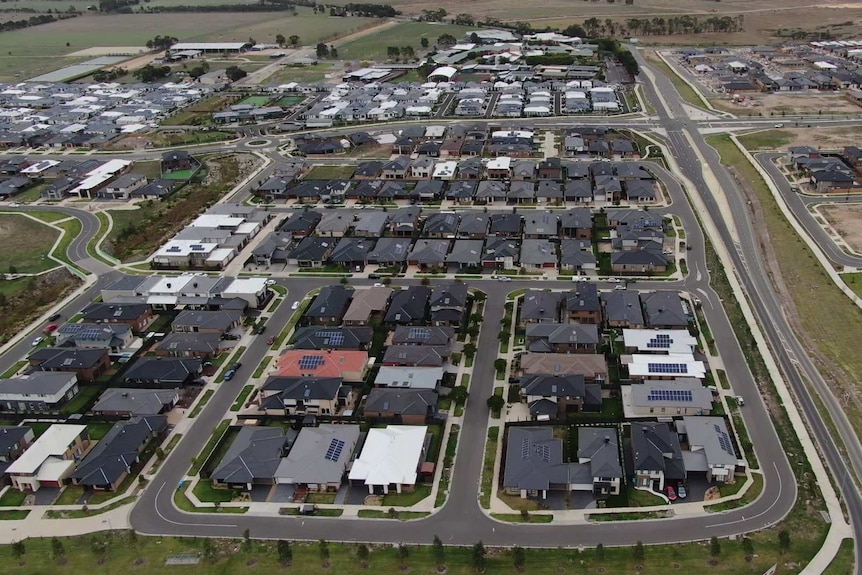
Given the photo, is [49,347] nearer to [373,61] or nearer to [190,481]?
[190,481]

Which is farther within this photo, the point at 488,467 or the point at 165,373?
the point at 165,373

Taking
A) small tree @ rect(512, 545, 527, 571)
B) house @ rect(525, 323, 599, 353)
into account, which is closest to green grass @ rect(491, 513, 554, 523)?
small tree @ rect(512, 545, 527, 571)

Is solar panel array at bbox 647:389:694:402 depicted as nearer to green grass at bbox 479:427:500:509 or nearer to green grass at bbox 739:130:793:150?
green grass at bbox 479:427:500:509

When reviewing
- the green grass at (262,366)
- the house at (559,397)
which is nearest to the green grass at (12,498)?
the green grass at (262,366)

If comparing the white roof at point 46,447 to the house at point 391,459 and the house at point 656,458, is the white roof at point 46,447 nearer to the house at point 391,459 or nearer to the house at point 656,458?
the house at point 391,459

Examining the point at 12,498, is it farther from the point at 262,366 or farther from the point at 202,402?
the point at 262,366

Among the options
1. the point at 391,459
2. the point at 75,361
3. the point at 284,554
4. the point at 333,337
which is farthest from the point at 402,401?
the point at 75,361
